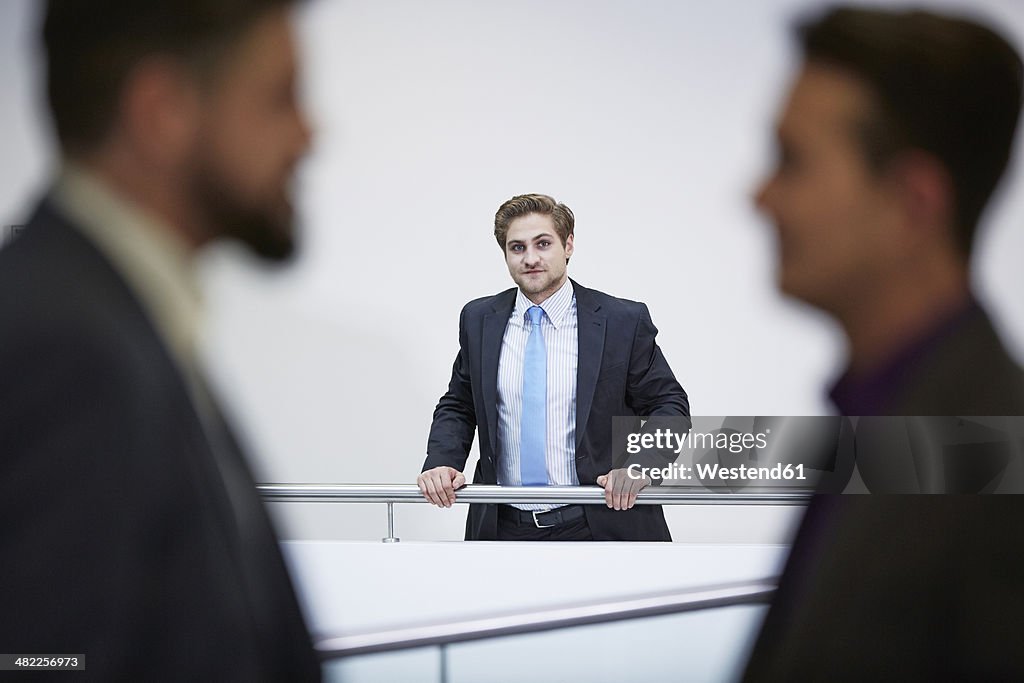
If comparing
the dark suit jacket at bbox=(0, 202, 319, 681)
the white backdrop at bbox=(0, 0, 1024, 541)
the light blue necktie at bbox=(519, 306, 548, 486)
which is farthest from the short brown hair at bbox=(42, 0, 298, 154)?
the light blue necktie at bbox=(519, 306, 548, 486)

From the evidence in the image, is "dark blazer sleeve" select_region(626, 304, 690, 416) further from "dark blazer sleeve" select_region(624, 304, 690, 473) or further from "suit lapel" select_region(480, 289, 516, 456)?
"suit lapel" select_region(480, 289, 516, 456)

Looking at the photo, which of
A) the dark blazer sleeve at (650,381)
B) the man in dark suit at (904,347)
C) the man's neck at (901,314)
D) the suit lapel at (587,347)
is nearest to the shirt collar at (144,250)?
the suit lapel at (587,347)

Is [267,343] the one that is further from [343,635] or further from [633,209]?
[633,209]

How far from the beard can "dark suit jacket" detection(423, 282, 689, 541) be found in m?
0.39

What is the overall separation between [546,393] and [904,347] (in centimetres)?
68

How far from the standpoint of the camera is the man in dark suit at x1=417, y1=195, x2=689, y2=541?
6.55ft

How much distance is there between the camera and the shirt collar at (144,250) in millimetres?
1825

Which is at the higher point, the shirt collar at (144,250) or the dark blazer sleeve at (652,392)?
the shirt collar at (144,250)

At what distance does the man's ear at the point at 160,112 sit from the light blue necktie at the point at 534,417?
2.45 feet

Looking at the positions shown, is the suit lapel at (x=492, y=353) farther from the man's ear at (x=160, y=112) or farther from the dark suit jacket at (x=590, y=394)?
the man's ear at (x=160, y=112)

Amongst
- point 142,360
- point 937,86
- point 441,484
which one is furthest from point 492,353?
point 937,86

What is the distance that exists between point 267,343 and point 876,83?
4.16 ft

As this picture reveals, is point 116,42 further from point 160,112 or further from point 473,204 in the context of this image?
point 473,204

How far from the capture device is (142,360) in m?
1.82
